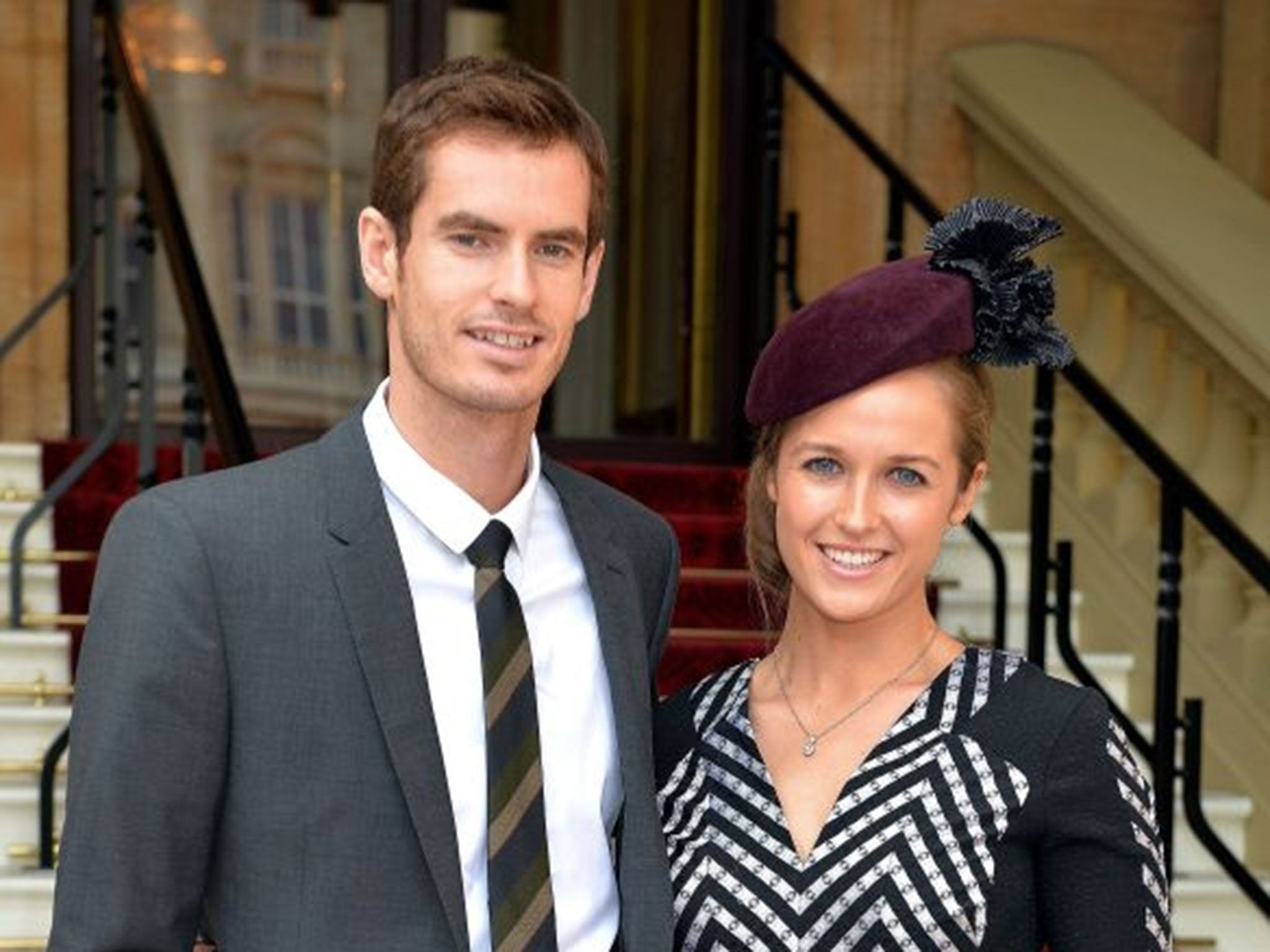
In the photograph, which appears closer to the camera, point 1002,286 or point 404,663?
point 404,663

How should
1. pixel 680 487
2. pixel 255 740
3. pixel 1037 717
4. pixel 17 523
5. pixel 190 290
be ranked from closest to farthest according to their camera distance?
pixel 255 740
pixel 1037 717
pixel 190 290
pixel 17 523
pixel 680 487

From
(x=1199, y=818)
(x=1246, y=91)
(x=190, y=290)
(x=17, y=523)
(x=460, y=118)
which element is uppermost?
(x=1246, y=91)

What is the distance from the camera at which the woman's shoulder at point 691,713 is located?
8.25 ft

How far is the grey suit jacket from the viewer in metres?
1.99

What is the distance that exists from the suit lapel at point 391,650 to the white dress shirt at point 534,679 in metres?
0.02

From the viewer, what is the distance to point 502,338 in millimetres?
2121

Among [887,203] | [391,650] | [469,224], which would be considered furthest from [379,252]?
[887,203]

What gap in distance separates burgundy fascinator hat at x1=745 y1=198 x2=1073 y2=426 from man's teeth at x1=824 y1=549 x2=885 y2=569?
0.49 ft

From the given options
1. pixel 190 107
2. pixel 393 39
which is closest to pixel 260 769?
pixel 393 39

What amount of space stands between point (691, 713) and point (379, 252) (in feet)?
2.21

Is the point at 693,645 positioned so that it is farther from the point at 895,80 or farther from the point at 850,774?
the point at 850,774

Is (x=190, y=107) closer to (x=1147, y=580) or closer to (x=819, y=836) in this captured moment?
(x=1147, y=580)

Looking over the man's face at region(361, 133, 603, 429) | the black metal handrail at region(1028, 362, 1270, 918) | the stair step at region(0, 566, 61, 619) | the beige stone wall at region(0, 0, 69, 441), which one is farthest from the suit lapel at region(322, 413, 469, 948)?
the beige stone wall at region(0, 0, 69, 441)

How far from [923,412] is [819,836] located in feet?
1.46
